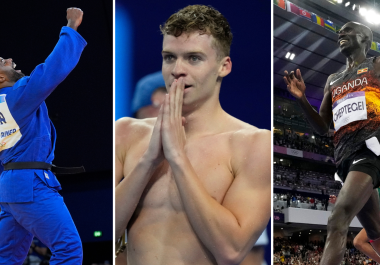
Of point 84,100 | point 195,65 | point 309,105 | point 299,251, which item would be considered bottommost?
point 299,251

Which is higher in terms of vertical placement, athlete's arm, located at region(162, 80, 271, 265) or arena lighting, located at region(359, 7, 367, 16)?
arena lighting, located at region(359, 7, 367, 16)

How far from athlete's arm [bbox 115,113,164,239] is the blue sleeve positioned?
2.86 feet

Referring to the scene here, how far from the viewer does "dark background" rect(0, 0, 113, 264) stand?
2.77m

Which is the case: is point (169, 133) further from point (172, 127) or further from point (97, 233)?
point (97, 233)

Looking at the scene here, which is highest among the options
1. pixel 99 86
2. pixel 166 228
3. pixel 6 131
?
pixel 99 86

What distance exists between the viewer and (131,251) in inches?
37.8

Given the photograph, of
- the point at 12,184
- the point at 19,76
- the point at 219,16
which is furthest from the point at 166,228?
the point at 19,76

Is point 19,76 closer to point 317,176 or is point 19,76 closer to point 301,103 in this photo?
point 301,103

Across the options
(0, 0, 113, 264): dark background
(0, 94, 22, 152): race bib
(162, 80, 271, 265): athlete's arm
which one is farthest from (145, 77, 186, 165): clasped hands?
(0, 0, 113, 264): dark background

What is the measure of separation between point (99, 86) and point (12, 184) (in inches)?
53.0

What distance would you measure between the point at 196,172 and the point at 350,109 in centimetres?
93

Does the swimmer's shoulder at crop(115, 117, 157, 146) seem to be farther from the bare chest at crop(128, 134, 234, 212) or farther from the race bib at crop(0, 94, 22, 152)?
the race bib at crop(0, 94, 22, 152)

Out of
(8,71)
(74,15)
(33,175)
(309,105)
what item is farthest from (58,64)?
(309,105)

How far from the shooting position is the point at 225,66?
942 mm
